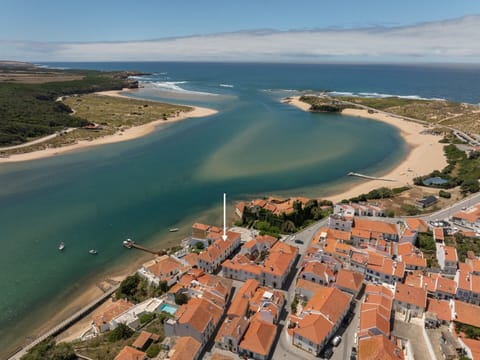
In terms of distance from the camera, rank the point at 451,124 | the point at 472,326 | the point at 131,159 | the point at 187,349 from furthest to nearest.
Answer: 1. the point at 451,124
2. the point at 131,159
3. the point at 472,326
4. the point at 187,349

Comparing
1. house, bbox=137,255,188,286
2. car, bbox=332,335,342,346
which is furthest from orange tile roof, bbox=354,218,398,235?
house, bbox=137,255,188,286

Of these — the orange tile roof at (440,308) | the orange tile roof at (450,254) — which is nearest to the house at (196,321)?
the orange tile roof at (440,308)

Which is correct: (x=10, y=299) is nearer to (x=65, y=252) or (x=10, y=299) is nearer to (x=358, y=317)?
(x=65, y=252)

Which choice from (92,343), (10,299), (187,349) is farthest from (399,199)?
(10,299)

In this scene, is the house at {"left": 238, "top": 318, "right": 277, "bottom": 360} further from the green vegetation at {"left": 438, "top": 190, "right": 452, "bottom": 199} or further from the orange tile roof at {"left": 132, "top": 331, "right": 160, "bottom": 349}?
the green vegetation at {"left": 438, "top": 190, "right": 452, "bottom": 199}

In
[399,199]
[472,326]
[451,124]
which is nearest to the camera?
[472,326]
